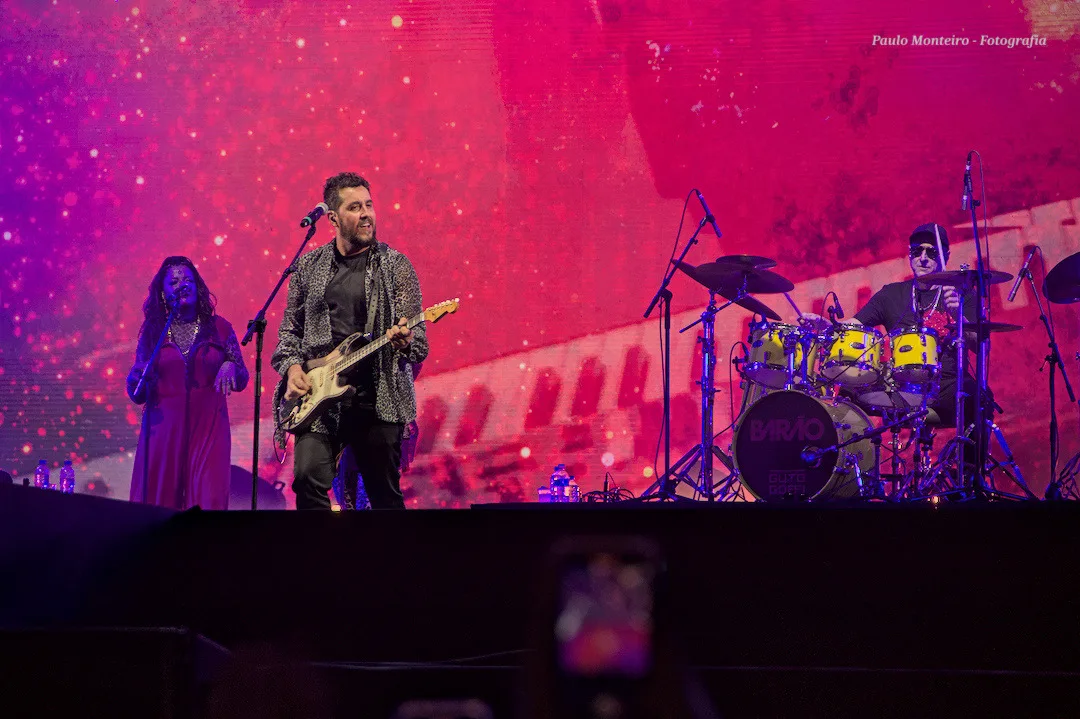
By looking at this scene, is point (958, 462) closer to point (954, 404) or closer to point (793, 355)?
point (954, 404)

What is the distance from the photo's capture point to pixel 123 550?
1.73 meters

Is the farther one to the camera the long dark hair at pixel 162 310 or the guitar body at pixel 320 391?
the long dark hair at pixel 162 310

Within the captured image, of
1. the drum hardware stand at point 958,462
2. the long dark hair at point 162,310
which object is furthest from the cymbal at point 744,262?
the long dark hair at point 162,310

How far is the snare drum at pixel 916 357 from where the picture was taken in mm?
4816

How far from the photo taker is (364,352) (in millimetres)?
3889

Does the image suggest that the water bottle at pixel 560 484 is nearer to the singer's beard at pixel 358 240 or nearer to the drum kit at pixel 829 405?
the drum kit at pixel 829 405

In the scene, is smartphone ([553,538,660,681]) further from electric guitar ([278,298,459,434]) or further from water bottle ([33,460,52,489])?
water bottle ([33,460,52,489])

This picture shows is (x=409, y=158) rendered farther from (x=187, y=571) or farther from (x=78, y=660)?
(x=78, y=660)

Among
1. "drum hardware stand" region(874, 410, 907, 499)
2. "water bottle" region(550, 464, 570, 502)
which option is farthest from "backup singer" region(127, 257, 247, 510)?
"drum hardware stand" region(874, 410, 907, 499)

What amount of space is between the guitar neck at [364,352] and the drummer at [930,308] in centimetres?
218

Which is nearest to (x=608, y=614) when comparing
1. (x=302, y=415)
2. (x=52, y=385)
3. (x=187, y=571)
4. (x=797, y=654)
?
(x=797, y=654)

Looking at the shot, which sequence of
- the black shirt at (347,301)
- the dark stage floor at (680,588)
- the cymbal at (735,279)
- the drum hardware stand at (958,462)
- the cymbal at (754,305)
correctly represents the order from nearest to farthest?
the dark stage floor at (680,588) → the black shirt at (347,301) → the drum hardware stand at (958,462) → the cymbal at (735,279) → the cymbal at (754,305)

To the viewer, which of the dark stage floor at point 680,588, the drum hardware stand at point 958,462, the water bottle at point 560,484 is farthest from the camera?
the water bottle at point 560,484

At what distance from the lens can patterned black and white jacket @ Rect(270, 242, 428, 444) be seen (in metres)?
3.83
